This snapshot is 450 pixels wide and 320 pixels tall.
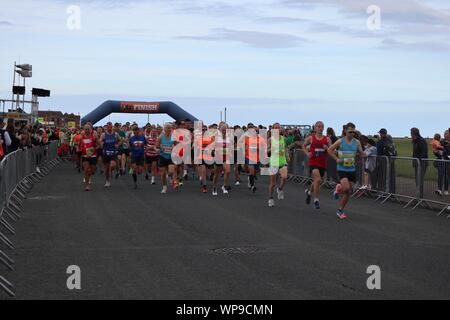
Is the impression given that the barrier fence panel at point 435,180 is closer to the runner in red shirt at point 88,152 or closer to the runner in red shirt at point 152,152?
the runner in red shirt at point 88,152

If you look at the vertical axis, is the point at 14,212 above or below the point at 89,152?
below

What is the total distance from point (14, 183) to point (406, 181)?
9.48 meters

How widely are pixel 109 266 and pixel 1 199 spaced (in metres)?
4.68

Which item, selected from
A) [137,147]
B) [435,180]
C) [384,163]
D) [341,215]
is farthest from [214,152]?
[341,215]

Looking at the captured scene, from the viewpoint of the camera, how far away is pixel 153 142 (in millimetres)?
25969

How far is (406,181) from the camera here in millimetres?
19828

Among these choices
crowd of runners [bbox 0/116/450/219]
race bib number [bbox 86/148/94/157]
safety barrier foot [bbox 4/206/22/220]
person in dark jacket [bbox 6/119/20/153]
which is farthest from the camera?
race bib number [bbox 86/148/94/157]

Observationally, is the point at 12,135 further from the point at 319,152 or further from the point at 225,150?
the point at 319,152

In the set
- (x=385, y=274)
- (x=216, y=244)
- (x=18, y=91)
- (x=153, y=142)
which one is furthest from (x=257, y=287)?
(x=18, y=91)

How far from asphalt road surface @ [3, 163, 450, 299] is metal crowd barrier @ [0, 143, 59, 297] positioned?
0.20 meters

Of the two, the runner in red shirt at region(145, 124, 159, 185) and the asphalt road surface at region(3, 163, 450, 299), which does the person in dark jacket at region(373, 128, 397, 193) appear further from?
the runner in red shirt at region(145, 124, 159, 185)

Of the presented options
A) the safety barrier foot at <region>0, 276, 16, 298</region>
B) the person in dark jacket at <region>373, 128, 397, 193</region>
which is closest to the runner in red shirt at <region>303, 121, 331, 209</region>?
the person in dark jacket at <region>373, 128, 397, 193</region>

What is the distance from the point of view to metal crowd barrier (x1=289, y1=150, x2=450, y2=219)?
58.5 ft

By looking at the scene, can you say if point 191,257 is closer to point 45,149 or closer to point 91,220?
point 91,220
